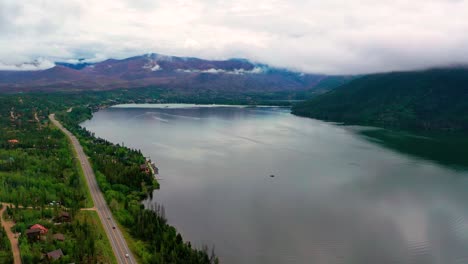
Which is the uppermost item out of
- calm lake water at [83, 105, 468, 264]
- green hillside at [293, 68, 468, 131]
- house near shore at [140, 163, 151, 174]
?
green hillside at [293, 68, 468, 131]

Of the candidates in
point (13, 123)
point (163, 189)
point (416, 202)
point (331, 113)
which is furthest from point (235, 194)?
point (331, 113)

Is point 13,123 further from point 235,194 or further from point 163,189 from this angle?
point 235,194

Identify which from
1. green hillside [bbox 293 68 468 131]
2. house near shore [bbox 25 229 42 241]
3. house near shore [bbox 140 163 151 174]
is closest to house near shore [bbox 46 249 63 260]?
house near shore [bbox 25 229 42 241]

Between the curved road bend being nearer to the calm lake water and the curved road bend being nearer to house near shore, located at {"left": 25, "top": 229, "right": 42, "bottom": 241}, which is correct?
house near shore, located at {"left": 25, "top": 229, "right": 42, "bottom": 241}

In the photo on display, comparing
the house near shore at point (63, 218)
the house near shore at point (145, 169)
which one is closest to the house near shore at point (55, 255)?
the house near shore at point (63, 218)

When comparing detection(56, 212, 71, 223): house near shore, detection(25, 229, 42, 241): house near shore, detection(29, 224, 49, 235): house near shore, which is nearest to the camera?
detection(25, 229, 42, 241): house near shore

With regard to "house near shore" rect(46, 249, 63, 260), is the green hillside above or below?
above
